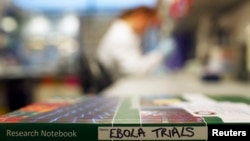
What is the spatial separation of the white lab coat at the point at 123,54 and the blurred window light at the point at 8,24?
189 centimetres

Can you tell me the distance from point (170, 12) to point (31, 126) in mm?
1565

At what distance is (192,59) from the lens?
2.35 metres

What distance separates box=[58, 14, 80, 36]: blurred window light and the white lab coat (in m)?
1.60

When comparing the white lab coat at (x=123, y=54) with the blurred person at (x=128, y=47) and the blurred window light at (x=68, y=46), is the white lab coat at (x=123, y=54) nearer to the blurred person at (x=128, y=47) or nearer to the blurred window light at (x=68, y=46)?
the blurred person at (x=128, y=47)

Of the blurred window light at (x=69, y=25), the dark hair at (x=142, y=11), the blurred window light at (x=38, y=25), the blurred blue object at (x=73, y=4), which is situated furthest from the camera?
the blurred window light at (x=38, y=25)

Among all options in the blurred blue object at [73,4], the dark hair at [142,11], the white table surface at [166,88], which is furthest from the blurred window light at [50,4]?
the white table surface at [166,88]

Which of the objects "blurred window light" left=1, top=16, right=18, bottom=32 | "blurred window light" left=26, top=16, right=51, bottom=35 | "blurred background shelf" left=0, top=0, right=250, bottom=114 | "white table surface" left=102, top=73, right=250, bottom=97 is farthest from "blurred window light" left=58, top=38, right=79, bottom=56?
"white table surface" left=102, top=73, right=250, bottom=97

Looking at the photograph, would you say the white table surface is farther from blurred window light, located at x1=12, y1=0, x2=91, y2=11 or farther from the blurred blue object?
blurred window light, located at x1=12, y1=0, x2=91, y2=11

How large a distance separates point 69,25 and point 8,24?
62cm

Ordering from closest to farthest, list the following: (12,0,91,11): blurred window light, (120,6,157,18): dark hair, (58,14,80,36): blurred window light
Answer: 1. (120,6,157,18): dark hair
2. (12,0,91,11): blurred window light
3. (58,14,80,36): blurred window light

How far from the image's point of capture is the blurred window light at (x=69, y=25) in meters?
3.32

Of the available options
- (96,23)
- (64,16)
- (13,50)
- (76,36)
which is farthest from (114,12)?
(13,50)

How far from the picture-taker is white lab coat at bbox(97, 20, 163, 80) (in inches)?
63.4

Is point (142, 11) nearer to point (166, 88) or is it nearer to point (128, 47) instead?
point (128, 47)
